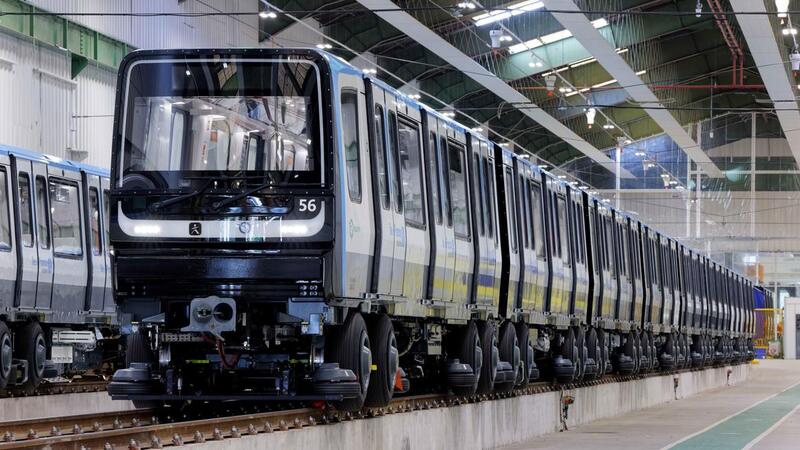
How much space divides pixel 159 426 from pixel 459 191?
6888 millimetres

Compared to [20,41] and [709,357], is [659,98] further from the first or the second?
[20,41]

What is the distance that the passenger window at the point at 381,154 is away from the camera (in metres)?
13.6

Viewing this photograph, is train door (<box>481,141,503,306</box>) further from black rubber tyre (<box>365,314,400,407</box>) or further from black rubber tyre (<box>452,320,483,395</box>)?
black rubber tyre (<box>365,314,400,407</box>)

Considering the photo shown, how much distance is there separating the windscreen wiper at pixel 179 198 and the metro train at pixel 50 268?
682 cm

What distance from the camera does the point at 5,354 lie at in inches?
730

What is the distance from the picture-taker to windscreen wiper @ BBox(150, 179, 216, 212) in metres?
12.3

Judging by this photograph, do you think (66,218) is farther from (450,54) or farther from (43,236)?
(450,54)

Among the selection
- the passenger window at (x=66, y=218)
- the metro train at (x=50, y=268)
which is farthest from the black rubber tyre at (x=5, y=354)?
the passenger window at (x=66, y=218)

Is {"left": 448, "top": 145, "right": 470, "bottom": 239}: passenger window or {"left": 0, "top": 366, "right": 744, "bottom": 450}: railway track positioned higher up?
{"left": 448, "top": 145, "right": 470, "bottom": 239}: passenger window

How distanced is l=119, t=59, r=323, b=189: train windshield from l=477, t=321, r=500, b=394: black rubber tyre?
6495mm

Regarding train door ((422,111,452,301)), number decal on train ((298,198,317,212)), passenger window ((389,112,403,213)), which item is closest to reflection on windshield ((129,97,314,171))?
number decal on train ((298,198,317,212))

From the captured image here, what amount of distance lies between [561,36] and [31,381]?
23.7 m

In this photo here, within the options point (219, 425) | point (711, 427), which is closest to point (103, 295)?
point (711, 427)

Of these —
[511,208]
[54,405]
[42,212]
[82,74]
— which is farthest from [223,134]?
[82,74]
